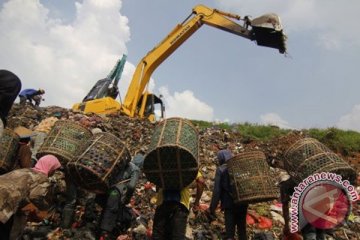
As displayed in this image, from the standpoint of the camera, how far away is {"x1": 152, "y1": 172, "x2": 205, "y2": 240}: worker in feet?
16.6

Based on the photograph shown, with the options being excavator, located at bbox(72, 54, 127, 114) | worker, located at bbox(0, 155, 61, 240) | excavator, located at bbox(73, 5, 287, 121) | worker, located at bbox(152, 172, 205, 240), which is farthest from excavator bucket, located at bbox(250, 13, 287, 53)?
worker, located at bbox(0, 155, 61, 240)

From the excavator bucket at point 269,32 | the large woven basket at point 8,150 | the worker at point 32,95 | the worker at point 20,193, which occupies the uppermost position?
the excavator bucket at point 269,32

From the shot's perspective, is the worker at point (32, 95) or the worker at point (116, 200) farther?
the worker at point (32, 95)

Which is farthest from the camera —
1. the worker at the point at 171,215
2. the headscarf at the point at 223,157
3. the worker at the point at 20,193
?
the headscarf at the point at 223,157

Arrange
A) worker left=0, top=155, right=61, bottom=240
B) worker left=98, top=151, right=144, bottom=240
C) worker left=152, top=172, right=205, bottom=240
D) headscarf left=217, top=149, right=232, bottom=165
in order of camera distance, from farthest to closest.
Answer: headscarf left=217, top=149, right=232, bottom=165 → worker left=98, top=151, right=144, bottom=240 → worker left=152, top=172, right=205, bottom=240 → worker left=0, top=155, right=61, bottom=240

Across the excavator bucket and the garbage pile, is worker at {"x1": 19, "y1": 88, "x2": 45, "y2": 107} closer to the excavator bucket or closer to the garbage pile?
the garbage pile

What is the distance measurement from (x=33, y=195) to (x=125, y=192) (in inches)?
71.2

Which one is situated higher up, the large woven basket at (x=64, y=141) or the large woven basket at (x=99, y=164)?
the large woven basket at (x=64, y=141)

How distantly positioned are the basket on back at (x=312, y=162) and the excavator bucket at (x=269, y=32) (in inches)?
271

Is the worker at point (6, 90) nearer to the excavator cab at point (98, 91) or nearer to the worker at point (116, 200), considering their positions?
the worker at point (116, 200)

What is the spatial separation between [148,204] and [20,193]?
4374 mm

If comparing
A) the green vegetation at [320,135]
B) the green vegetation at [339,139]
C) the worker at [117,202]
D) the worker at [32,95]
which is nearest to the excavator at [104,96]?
the worker at [32,95]

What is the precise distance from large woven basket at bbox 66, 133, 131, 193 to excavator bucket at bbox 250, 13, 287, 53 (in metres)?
8.21

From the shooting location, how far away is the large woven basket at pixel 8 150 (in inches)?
236
